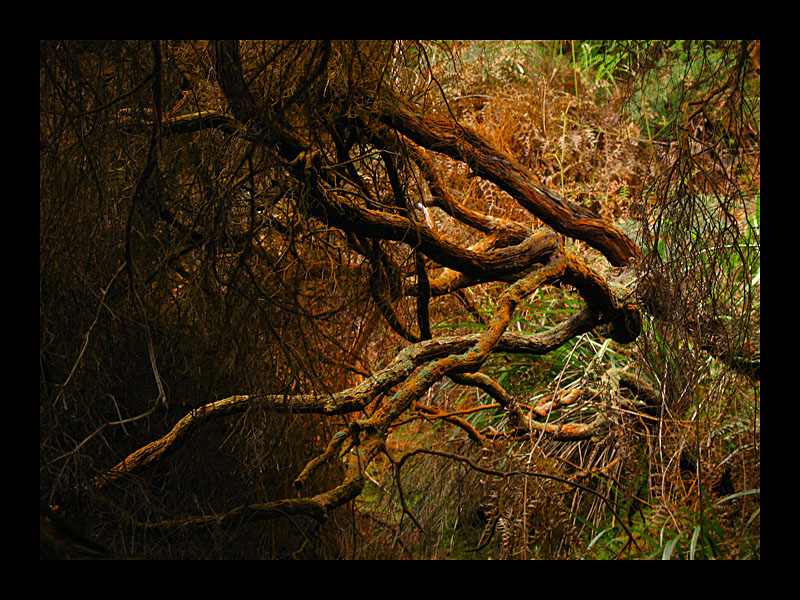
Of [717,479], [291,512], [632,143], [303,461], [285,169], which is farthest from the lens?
[632,143]

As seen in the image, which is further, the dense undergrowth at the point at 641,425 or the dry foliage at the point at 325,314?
the dense undergrowth at the point at 641,425

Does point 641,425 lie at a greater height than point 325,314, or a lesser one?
lesser

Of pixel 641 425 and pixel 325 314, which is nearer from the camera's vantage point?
pixel 325 314

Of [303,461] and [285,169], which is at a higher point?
[285,169]

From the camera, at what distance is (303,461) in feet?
6.68

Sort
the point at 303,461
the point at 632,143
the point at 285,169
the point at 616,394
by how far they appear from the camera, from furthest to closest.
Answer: the point at 632,143, the point at 616,394, the point at 303,461, the point at 285,169

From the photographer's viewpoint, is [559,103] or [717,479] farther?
[559,103]

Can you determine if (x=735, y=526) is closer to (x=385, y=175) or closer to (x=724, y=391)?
(x=724, y=391)

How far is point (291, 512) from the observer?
1388mm

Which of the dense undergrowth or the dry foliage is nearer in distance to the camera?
the dry foliage

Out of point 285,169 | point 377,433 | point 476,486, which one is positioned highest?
point 285,169

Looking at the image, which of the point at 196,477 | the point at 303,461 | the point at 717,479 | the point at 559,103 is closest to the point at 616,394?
the point at 717,479

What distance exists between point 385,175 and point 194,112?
61 cm

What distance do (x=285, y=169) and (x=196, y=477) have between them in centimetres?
91
